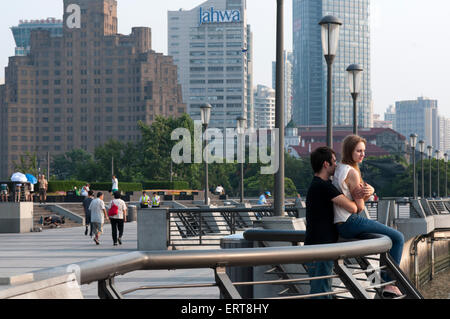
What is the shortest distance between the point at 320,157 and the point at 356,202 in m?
0.46

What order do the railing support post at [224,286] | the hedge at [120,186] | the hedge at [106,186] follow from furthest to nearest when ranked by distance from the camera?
the hedge at [120,186] → the hedge at [106,186] → the railing support post at [224,286]

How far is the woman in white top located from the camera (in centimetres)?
537

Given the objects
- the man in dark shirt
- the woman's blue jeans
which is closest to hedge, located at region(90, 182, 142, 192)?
the man in dark shirt

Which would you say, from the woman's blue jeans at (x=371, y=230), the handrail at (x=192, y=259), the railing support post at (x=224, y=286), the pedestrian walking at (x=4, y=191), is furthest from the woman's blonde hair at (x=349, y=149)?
the pedestrian walking at (x=4, y=191)

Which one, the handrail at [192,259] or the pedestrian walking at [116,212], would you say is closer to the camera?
the handrail at [192,259]

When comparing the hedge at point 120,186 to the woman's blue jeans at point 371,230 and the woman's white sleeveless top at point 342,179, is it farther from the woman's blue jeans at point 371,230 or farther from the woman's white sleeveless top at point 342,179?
the woman's blue jeans at point 371,230

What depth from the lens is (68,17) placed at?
166 m

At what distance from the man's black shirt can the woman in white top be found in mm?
57

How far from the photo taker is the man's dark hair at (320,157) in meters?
5.86

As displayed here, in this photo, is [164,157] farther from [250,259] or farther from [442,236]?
[250,259]

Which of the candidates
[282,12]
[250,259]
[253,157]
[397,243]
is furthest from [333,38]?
[253,157]

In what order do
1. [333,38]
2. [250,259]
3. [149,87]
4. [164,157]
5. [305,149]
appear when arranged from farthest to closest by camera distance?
1. [305,149]
2. [149,87]
3. [164,157]
4. [333,38]
5. [250,259]

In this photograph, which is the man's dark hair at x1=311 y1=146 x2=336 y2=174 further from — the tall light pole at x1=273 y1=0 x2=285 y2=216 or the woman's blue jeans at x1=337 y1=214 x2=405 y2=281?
the tall light pole at x1=273 y1=0 x2=285 y2=216

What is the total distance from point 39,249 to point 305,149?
16187 cm
